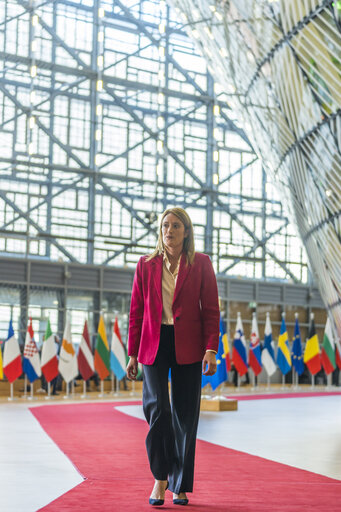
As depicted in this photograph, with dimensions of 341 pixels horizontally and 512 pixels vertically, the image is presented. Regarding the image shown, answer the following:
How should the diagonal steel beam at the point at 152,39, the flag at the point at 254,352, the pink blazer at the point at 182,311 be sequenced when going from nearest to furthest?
1. the pink blazer at the point at 182,311
2. the flag at the point at 254,352
3. the diagonal steel beam at the point at 152,39

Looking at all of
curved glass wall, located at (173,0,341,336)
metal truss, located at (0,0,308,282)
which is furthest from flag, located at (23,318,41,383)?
curved glass wall, located at (173,0,341,336)

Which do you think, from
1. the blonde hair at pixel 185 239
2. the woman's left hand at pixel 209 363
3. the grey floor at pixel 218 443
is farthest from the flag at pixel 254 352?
the woman's left hand at pixel 209 363

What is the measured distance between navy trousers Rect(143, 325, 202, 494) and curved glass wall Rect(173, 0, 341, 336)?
587 cm

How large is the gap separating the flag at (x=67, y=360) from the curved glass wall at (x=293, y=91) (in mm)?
8591

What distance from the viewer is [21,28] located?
28.3 metres

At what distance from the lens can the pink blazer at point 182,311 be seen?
4402 millimetres

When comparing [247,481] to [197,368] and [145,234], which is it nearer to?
[197,368]

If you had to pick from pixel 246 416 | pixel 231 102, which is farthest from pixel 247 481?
pixel 231 102

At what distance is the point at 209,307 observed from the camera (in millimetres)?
4531

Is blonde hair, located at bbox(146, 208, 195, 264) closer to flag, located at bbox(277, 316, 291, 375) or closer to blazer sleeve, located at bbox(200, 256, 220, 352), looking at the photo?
blazer sleeve, located at bbox(200, 256, 220, 352)

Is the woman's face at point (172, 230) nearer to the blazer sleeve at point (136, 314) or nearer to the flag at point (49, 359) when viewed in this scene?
the blazer sleeve at point (136, 314)

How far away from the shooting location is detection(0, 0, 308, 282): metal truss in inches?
1094

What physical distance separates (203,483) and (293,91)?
6981mm

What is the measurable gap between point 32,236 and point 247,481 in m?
22.5
